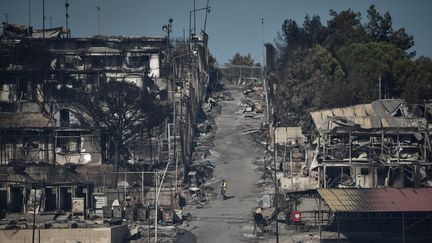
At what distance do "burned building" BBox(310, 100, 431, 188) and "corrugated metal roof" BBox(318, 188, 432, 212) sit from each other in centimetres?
414

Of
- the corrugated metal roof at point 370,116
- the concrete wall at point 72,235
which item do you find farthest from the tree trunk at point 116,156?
the corrugated metal roof at point 370,116

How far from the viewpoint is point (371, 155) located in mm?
46500

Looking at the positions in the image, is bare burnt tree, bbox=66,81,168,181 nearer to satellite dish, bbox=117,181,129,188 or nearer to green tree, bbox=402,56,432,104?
satellite dish, bbox=117,181,129,188

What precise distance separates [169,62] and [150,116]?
532 inches

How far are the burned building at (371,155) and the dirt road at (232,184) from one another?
5887 mm

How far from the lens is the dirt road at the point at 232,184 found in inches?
1715

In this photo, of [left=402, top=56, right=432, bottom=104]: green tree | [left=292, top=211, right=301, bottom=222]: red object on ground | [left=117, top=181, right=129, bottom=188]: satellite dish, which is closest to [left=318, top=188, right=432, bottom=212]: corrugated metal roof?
[left=292, top=211, right=301, bottom=222]: red object on ground

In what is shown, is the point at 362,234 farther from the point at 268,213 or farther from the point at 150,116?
the point at 150,116

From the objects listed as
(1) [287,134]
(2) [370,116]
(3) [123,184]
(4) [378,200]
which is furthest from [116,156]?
(4) [378,200]

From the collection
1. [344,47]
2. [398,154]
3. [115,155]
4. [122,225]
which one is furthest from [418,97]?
[122,225]

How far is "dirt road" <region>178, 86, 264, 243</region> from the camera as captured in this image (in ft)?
143

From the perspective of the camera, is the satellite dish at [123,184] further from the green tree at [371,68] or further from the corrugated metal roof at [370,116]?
the green tree at [371,68]

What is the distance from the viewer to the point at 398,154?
46812mm

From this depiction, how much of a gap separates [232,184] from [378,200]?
16069mm
